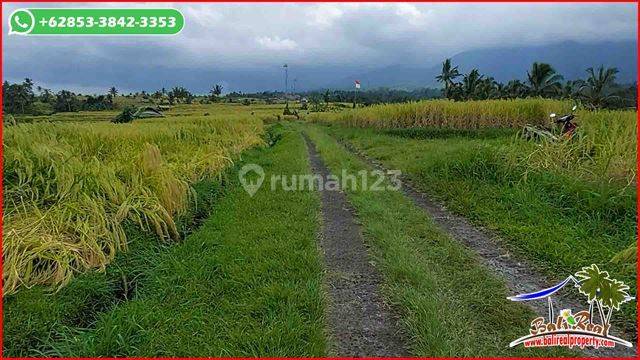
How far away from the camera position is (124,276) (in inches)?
133

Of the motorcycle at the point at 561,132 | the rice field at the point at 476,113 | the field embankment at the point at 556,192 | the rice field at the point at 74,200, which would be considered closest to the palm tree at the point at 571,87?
the rice field at the point at 476,113

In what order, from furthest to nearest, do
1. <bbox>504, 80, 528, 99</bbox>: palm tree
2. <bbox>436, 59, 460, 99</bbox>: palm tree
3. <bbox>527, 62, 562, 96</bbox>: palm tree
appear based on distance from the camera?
<bbox>436, 59, 460, 99</bbox>: palm tree
<bbox>504, 80, 528, 99</bbox>: palm tree
<bbox>527, 62, 562, 96</bbox>: palm tree

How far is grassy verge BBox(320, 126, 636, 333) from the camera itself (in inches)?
143

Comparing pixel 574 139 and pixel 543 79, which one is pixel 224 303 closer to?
pixel 574 139

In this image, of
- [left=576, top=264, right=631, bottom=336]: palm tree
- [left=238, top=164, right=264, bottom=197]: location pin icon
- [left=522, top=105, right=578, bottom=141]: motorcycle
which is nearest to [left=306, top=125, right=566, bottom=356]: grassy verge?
[left=576, top=264, right=631, bottom=336]: palm tree

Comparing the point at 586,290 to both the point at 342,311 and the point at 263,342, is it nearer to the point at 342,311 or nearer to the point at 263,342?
the point at 342,311

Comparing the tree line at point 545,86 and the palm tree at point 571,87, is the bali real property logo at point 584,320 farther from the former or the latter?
the palm tree at point 571,87

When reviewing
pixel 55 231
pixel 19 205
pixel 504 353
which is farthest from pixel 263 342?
pixel 19 205

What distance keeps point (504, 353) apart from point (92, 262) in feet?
10.8

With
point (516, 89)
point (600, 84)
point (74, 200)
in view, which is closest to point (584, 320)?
point (74, 200)

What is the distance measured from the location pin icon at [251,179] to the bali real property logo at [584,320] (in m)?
4.54

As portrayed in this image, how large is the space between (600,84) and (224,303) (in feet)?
133

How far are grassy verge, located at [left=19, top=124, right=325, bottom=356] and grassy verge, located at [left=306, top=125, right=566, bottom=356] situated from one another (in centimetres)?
63

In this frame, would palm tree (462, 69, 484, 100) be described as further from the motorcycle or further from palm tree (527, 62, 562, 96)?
the motorcycle
